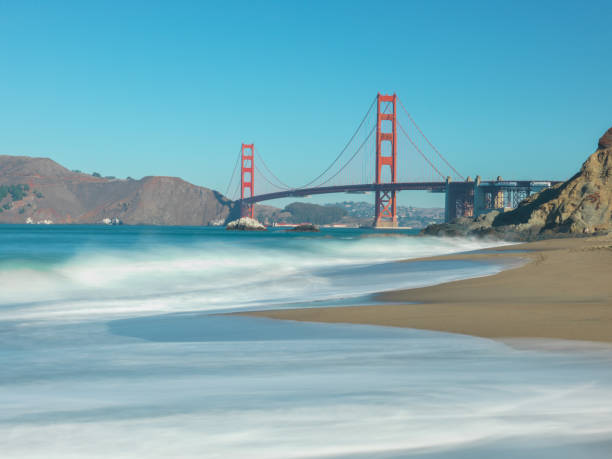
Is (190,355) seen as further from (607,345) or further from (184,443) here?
(607,345)

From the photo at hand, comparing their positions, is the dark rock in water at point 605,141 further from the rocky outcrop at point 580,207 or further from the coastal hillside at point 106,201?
the coastal hillside at point 106,201

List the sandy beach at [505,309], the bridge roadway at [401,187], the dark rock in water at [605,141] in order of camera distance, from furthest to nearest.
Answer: the bridge roadway at [401,187]
the dark rock in water at [605,141]
the sandy beach at [505,309]

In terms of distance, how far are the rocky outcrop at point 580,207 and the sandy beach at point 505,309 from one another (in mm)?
20870

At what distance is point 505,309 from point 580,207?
1053 inches

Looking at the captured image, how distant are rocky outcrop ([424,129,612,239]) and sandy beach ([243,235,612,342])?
20870 millimetres

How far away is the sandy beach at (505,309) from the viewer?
501 centimetres

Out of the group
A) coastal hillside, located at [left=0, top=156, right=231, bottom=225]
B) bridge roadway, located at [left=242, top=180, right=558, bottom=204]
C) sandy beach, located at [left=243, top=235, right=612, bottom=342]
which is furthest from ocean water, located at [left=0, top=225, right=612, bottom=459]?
coastal hillside, located at [left=0, top=156, right=231, bottom=225]

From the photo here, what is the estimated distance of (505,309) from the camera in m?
6.09

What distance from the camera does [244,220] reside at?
7488 cm

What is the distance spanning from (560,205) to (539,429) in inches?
1253

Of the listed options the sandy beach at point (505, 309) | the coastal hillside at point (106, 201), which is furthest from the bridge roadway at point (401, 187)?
the coastal hillside at point (106, 201)

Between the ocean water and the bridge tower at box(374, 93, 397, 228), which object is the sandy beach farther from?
the bridge tower at box(374, 93, 397, 228)

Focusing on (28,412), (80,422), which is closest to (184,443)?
(80,422)

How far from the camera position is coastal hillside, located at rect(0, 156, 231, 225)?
14250 centimetres
